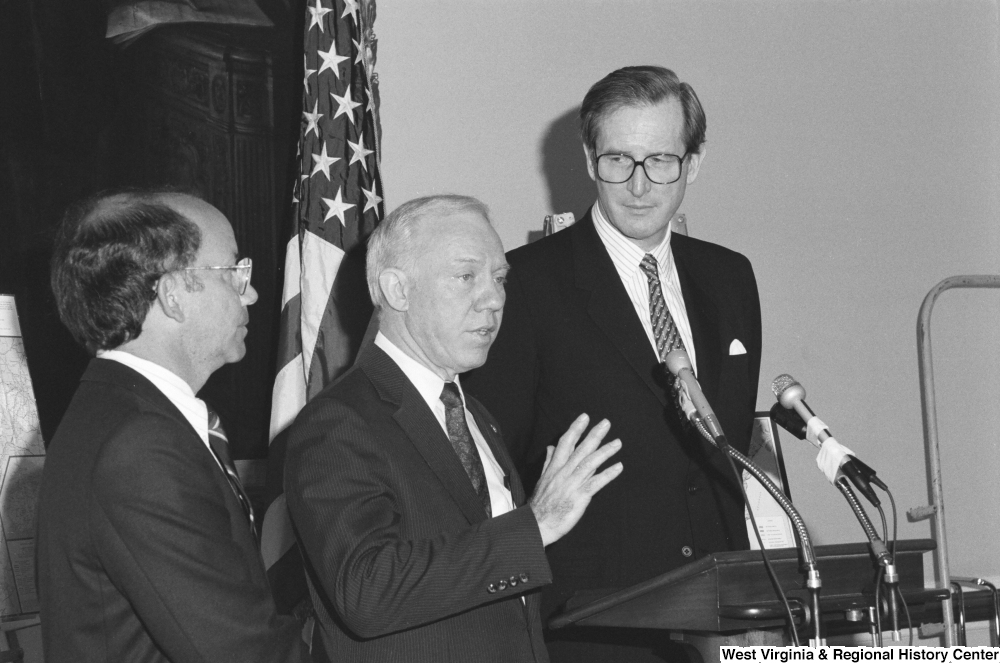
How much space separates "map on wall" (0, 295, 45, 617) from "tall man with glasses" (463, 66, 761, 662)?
4.58ft

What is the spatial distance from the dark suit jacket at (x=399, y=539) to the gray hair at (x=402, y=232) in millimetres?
212

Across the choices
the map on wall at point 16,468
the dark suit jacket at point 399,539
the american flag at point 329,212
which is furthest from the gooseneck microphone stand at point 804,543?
the map on wall at point 16,468

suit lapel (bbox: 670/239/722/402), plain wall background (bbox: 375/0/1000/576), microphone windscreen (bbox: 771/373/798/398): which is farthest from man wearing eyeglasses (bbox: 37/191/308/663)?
plain wall background (bbox: 375/0/1000/576)

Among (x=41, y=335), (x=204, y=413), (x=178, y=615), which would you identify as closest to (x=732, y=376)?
(x=204, y=413)

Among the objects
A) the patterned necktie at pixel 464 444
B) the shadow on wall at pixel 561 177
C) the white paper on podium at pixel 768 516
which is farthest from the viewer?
the shadow on wall at pixel 561 177

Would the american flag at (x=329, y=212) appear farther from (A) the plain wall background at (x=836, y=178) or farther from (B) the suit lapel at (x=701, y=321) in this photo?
(B) the suit lapel at (x=701, y=321)

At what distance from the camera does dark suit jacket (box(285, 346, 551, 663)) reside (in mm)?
1777

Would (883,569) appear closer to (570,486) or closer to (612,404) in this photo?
(570,486)

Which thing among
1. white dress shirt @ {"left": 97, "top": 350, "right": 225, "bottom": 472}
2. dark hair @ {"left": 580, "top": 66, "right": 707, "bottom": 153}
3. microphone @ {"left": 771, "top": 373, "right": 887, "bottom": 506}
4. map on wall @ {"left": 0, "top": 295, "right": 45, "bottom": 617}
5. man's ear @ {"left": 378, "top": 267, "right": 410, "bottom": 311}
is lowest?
map on wall @ {"left": 0, "top": 295, "right": 45, "bottom": 617}

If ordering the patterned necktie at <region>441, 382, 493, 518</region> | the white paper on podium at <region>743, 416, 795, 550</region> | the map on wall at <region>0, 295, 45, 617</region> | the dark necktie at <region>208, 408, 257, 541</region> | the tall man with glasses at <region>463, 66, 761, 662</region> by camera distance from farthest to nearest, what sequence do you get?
the white paper on podium at <region>743, 416, 795, 550</region>
the map on wall at <region>0, 295, 45, 617</region>
the tall man with glasses at <region>463, 66, 761, 662</region>
the patterned necktie at <region>441, 382, 493, 518</region>
the dark necktie at <region>208, 408, 257, 541</region>

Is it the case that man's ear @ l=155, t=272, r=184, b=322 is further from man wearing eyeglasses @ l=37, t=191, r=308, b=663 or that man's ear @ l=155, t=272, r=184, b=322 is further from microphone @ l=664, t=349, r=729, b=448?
microphone @ l=664, t=349, r=729, b=448

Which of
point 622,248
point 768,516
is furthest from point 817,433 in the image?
point 768,516

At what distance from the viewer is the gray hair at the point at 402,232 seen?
7.08 ft

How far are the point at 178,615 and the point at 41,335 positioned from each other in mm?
2200
